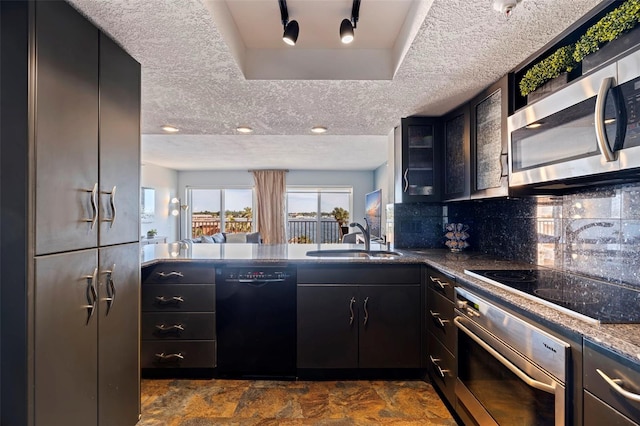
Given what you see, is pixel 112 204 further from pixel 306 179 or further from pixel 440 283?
pixel 306 179

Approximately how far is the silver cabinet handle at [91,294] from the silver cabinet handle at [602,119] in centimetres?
199

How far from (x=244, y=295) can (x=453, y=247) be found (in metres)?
1.75

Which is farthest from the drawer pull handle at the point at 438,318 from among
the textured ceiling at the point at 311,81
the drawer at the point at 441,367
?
the textured ceiling at the point at 311,81

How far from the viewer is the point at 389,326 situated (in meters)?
2.29

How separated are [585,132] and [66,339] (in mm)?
2113

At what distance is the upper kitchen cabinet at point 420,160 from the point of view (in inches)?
108

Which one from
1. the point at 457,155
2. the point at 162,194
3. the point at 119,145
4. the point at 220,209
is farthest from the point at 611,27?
the point at 220,209

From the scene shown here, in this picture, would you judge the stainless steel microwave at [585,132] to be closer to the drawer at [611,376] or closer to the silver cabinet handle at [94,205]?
the drawer at [611,376]

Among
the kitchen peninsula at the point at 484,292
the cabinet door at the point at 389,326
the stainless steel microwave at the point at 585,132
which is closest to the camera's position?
the kitchen peninsula at the point at 484,292

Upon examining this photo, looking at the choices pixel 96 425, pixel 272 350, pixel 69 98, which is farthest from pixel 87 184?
pixel 272 350

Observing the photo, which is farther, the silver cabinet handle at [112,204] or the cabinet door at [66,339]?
the silver cabinet handle at [112,204]

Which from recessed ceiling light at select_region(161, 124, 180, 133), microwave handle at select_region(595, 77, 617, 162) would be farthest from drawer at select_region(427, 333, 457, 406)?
recessed ceiling light at select_region(161, 124, 180, 133)

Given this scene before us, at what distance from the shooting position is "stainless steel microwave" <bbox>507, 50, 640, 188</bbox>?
3.33ft

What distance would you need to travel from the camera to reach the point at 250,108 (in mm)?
2455
